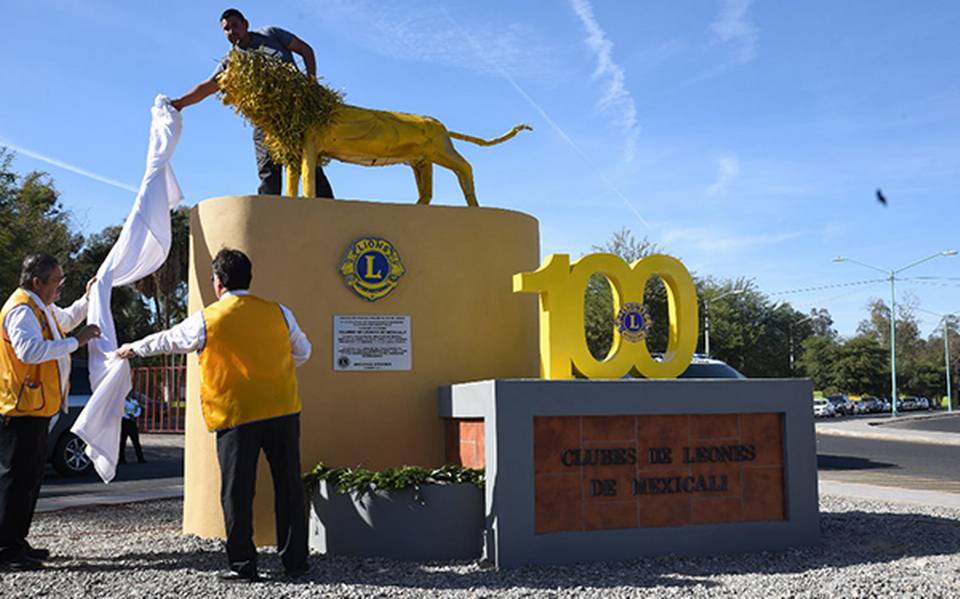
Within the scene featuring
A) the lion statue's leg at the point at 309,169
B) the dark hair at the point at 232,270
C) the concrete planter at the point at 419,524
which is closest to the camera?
the dark hair at the point at 232,270

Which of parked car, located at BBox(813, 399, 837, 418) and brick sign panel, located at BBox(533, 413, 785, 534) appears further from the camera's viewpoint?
parked car, located at BBox(813, 399, 837, 418)

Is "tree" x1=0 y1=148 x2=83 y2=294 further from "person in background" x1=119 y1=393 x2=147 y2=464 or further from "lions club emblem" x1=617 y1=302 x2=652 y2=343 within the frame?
"lions club emblem" x1=617 y1=302 x2=652 y2=343

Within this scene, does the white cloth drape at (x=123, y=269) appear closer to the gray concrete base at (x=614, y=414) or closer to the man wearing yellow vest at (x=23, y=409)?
the man wearing yellow vest at (x=23, y=409)

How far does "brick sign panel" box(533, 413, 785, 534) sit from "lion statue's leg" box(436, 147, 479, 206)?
9.93 ft

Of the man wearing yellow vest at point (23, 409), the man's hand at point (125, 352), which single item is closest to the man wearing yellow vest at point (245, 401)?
A: the man's hand at point (125, 352)

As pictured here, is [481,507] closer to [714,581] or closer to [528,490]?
[528,490]

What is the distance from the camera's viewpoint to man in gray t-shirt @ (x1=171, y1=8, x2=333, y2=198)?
749 cm

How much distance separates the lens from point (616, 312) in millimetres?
7445

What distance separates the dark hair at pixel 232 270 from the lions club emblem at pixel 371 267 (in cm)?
184

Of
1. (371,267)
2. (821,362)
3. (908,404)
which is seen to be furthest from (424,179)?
(908,404)

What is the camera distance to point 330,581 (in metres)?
5.46

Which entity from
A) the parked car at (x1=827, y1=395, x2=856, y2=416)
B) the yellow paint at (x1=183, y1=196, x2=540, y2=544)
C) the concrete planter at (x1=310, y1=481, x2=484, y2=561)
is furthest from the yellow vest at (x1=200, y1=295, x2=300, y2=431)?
the parked car at (x1=827, y1=395, x2=856, y2=416)

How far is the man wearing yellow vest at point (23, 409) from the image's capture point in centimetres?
568

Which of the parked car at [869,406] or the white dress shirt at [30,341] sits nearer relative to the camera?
the white dress shirt at [30,341]
